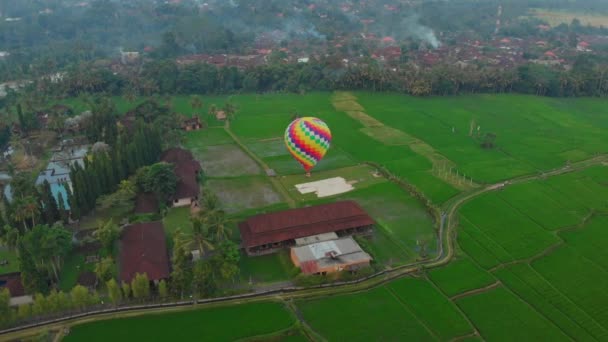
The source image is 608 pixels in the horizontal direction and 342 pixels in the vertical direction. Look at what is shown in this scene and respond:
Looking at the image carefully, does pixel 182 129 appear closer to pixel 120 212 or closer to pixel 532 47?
pixel 120 212

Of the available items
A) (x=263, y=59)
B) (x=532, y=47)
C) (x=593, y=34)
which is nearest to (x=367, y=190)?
(x=263, y=59)

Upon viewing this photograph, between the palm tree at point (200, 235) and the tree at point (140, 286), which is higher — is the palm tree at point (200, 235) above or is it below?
above

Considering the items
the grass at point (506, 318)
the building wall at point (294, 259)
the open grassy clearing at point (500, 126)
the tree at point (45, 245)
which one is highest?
the tree at point (45, 245)

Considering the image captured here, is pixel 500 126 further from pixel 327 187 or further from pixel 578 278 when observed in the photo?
pixel 578 278

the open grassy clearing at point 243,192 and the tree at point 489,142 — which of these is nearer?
the open grassy clearing at point 243,192

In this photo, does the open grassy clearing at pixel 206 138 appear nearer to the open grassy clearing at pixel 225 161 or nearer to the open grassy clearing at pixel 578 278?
the open grassy clearing at pixel 225 161

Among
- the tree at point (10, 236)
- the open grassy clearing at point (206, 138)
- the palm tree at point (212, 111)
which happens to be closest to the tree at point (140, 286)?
the tree at point (10, 236)

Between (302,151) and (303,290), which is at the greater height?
(302,151)
